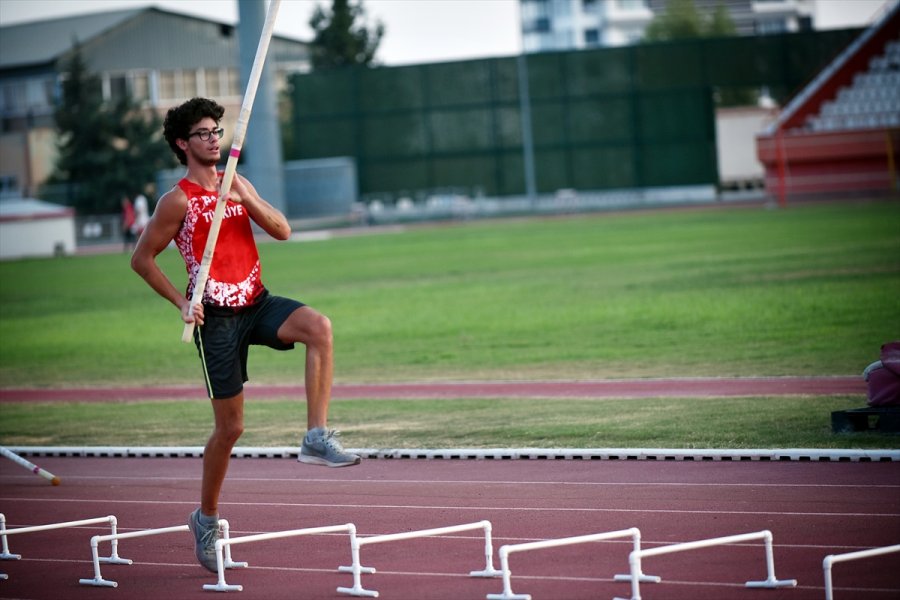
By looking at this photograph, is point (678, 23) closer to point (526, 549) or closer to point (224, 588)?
point (224, 588)

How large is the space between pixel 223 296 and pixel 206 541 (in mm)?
1306

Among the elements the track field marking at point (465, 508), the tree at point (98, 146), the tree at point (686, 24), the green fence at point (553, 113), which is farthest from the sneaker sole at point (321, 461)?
the tree at point (686, 24)

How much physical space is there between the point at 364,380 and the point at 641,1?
398 ft

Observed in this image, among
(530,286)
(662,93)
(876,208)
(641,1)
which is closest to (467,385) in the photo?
(530,286)

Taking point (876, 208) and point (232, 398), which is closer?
point (232, 398)

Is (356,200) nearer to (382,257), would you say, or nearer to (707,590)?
(382,257)

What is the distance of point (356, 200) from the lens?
2736 inches

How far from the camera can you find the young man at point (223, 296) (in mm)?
7387

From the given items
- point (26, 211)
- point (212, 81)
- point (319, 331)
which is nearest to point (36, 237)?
point (26, 211)

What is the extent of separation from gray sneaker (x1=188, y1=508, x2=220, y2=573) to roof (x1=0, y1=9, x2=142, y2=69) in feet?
198

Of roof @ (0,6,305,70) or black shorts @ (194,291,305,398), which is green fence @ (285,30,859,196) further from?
black shorts @ (194,291,305,398)

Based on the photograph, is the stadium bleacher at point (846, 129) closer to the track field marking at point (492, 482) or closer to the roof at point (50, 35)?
the roof at point (50, 35)

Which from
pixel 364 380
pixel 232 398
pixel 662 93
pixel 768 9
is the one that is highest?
pixel 768 9

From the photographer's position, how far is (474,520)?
868cm
